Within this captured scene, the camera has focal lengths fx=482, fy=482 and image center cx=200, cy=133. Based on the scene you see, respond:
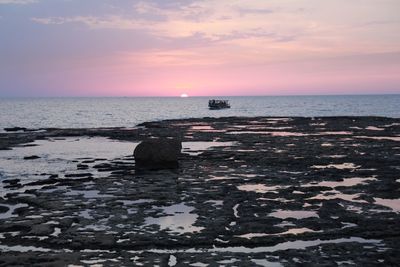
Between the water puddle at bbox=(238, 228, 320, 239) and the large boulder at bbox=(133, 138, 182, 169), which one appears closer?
the water puddle at bbox=(238, 228, 320, 239)

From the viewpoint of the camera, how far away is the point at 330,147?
42344 mm

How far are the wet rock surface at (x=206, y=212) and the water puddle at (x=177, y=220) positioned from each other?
0.04 m

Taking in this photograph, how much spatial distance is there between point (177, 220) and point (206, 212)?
1479mm

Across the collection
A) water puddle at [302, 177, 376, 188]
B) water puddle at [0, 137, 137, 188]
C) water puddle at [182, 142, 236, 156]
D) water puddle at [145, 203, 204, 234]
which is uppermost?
water puddle at [145, 203, 204, 234]

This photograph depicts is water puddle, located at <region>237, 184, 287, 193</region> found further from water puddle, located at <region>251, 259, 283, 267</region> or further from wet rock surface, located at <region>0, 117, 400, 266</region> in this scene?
water puddle, located at <region>251, 259, 283, 267</region>

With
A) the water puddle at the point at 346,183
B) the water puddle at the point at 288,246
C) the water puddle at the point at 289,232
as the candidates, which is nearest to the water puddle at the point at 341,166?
the water puddle at the point at 346,183

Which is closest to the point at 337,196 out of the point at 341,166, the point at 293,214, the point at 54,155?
the point at 293,214

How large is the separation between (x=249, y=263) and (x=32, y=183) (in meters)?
16.7

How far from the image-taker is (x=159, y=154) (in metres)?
31.5

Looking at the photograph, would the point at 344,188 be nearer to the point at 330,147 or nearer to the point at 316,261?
the point at 316,261

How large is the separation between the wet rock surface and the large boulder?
1.19 meters

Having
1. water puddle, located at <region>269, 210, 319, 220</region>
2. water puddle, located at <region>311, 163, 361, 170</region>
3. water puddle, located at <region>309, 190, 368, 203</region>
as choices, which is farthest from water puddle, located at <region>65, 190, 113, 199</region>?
water puddle, located at <region>311, 163, 361, 170</region>

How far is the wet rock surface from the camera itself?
1312 centimetres

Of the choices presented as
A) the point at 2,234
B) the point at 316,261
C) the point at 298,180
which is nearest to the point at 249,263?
the point at 316,261
